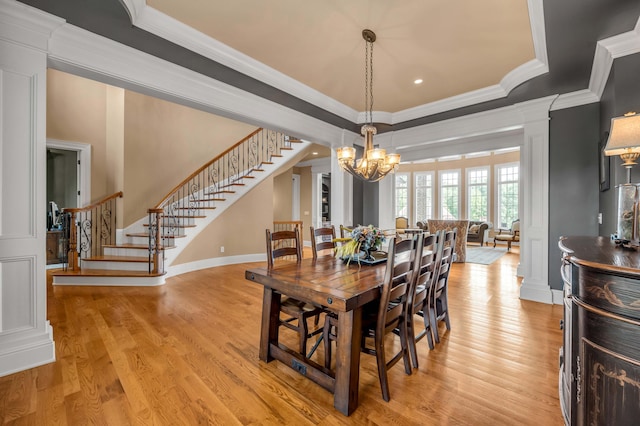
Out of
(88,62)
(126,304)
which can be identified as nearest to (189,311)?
(126,304)

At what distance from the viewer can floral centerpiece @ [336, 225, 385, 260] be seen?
2.45 meters

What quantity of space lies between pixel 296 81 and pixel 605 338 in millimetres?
3601

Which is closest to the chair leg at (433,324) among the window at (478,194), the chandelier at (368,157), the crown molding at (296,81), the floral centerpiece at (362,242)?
the floral centerpiece at (362,242)

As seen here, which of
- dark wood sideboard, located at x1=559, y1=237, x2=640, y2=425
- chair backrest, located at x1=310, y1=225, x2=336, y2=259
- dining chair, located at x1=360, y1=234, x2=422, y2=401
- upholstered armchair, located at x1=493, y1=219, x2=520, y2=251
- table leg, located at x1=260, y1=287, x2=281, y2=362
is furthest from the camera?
upholstered armchair, located at x1=493, y1=219, x2=520, y2=251

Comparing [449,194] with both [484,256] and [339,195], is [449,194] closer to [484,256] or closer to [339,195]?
[484,256]

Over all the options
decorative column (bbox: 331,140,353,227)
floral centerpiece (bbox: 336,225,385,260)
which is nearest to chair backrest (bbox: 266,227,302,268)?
floral centerpiece (bbox: 336,225,385,260)

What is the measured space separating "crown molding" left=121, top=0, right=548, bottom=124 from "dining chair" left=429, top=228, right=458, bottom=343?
204 centimetres

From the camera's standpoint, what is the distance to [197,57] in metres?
2.87

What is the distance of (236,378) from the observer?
2.01 meters

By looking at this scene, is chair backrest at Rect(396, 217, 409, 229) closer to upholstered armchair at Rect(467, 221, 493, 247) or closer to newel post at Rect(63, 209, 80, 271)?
upholstered armchair at Rect(467, 221, 493, 247)

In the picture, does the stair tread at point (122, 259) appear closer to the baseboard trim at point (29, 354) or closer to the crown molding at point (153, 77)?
the baseboard trim at point (29, 354)

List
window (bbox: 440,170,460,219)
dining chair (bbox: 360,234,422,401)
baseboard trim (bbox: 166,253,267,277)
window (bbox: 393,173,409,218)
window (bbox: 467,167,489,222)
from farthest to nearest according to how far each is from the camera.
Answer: window (bbox: 393,173,409,218)
window (bbox: 440,170,460,219)
window (bbox: 467,167,489,222)
baseboard trim (bbox: 166,253,267,277)
dining chair (bbox: 360,234,422,401)

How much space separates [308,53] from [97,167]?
5.31 m

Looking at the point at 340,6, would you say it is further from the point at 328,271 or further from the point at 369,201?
the point at 369,201
